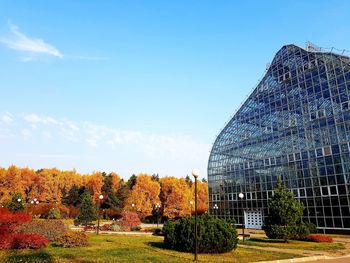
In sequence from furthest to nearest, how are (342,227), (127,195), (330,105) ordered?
Answer: (127,195) → (330,105) → (342,227)

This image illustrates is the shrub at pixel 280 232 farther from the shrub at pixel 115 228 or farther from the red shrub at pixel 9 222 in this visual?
the red shrub at pixel 9 222

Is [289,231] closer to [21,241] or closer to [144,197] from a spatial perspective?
[21,241]

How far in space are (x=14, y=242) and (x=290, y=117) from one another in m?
39.7

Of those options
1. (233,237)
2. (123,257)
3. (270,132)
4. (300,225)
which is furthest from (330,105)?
(123,257)

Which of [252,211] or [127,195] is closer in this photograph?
[252,211]

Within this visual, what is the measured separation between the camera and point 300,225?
28.6 meters

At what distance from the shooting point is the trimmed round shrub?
18.7 meters

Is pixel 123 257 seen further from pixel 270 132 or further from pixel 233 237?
pixel 270 132

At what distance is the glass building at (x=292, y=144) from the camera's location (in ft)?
123

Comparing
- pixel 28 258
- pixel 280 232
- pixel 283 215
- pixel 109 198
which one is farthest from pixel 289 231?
pixel 109 198

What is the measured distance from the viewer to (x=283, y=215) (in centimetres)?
2825

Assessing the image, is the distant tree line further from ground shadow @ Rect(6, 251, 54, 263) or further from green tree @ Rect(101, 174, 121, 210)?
ground shadow @ Rect(6, 251, 54, 263)

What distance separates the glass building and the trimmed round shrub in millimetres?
17950

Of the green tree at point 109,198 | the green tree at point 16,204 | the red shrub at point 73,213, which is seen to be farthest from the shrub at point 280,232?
the green tree at point 109,198
